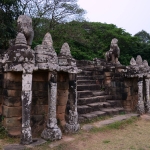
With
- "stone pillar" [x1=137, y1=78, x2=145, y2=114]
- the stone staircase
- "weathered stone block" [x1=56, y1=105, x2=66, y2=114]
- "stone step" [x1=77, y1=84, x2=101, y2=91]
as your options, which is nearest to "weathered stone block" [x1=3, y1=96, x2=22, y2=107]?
"weathered stone block" [x1=56, y1=105, x2=66, y2=114]

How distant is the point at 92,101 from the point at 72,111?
7.65ft

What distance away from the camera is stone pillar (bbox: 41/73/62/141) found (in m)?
4.72

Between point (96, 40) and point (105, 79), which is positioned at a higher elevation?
point (96, 40)

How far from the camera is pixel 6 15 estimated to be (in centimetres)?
910

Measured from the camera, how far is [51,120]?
15.9 feet

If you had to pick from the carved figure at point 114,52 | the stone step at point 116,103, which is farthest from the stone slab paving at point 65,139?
the carved figure at point 114,52

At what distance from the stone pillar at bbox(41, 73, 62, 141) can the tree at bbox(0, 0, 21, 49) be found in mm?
4726

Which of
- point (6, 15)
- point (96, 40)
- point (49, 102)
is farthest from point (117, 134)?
point (96, 40)

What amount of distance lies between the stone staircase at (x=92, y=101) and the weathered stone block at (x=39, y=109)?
1476mm

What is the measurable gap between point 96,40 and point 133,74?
12.9 metres

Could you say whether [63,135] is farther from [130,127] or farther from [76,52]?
[76,52]

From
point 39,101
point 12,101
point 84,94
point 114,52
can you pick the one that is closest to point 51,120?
point 39,101

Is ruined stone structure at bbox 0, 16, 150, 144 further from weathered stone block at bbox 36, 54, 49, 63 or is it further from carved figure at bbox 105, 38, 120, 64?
carved figure at bbox 105, 38, 120, 64

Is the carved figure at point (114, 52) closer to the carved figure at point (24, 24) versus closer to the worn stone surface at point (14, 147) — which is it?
the carved figure at point (24, 24)
